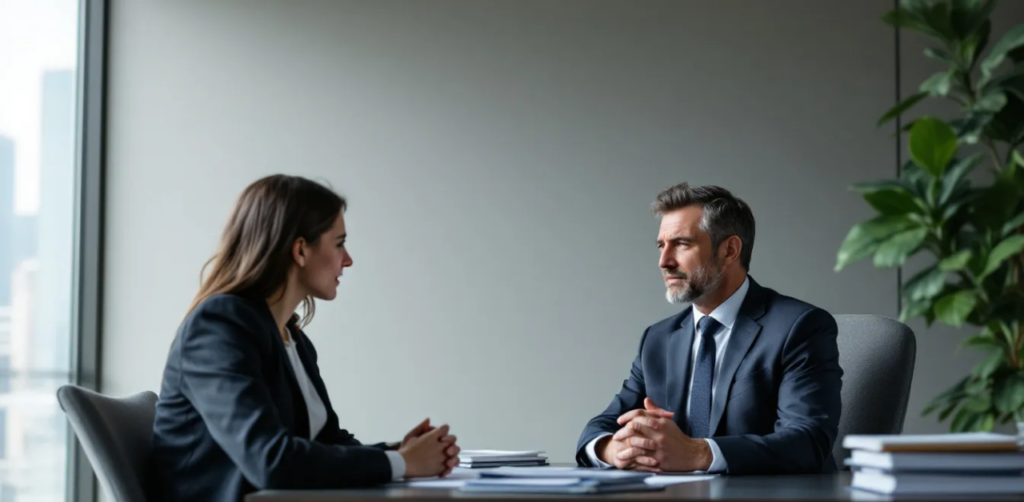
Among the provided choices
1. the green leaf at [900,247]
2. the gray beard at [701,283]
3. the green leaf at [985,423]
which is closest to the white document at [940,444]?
the green leaf at [900,247]

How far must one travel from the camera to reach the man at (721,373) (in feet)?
6.88

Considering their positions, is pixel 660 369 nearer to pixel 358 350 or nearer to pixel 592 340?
pixel 592 340

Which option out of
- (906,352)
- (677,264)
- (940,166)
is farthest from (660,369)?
(940,166)

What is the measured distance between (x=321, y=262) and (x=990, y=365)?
1.55 m

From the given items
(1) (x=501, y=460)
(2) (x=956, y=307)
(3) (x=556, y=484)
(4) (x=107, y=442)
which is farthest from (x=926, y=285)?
(4) (x=107, y=442)

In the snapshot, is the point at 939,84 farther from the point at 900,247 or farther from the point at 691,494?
the point at 691,494

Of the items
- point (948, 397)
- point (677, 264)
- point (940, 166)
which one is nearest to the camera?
point (940, 166)

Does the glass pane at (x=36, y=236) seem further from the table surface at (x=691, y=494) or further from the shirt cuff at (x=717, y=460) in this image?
the shirt cuff at (x=717, y=460)

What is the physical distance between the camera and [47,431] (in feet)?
12.7

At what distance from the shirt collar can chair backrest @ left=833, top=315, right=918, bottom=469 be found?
327mm

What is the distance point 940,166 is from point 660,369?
0.86 metres

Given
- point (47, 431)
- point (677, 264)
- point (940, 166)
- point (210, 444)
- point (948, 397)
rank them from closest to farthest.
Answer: point (210, 444)
point (940, 166)
point (948, 397)
point (677, 264)
point (47, 431)

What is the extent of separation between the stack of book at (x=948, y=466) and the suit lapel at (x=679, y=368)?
1020 mm

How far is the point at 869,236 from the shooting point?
2238 millimetres
